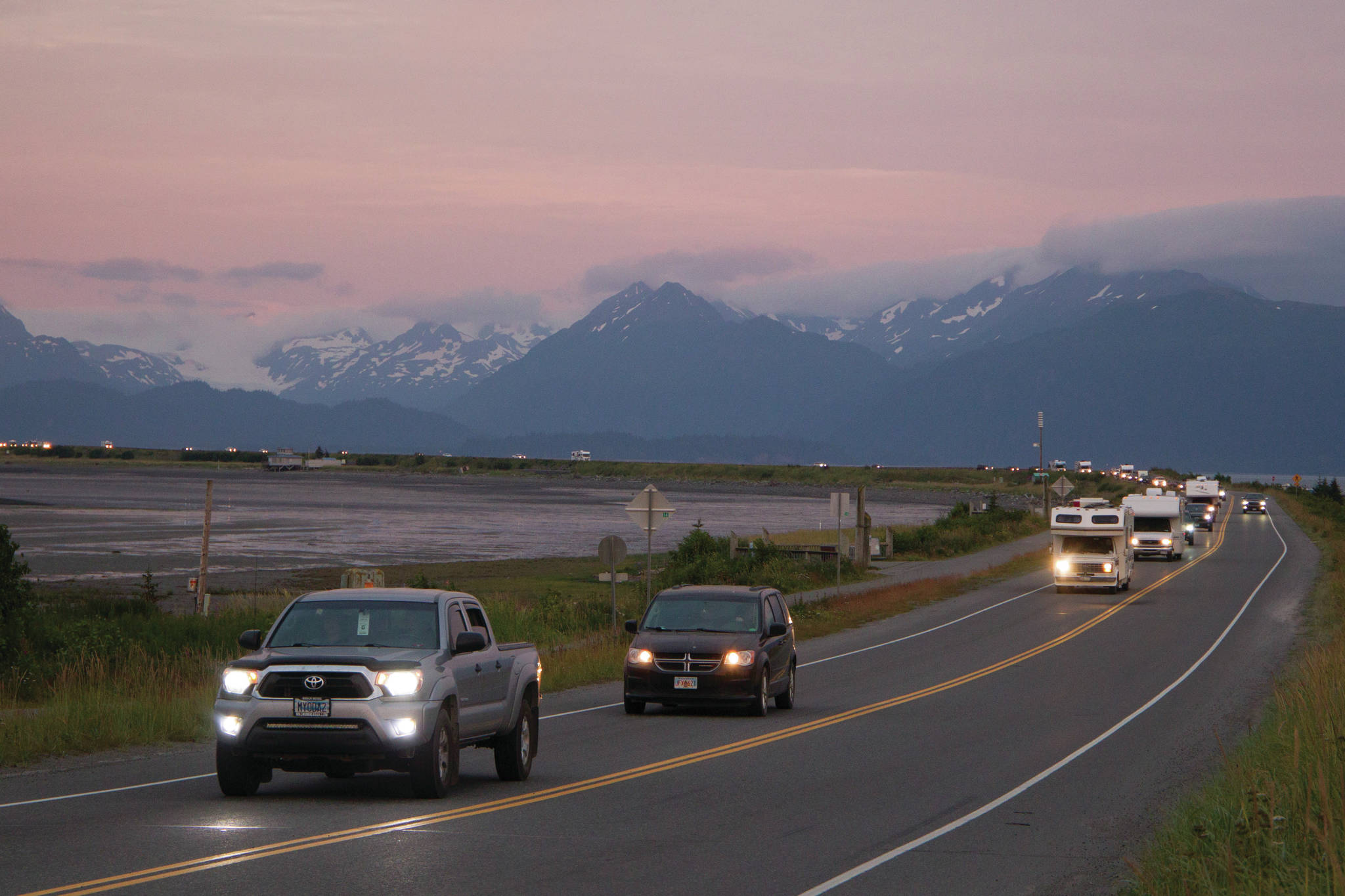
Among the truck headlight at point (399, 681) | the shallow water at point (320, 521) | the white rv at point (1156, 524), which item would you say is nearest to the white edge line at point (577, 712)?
the truck headlight at point (399, 681)

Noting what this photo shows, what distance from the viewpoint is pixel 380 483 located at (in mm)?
173125

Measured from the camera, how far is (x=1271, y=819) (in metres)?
8.26

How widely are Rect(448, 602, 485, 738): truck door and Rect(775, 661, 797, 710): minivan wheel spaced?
27.3 ft

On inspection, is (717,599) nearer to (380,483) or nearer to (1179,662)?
(1179,662)

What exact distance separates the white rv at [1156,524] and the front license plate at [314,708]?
56.8 meters

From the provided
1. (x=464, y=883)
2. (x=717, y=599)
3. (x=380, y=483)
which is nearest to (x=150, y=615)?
(x=717, y=599)

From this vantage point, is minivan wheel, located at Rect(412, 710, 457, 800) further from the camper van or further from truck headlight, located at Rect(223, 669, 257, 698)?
the camper van

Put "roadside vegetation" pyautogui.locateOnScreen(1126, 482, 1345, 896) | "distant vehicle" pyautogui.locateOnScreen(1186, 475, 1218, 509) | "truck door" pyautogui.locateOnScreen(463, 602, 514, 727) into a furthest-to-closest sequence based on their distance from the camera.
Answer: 1. "distant vehicle" pyautogui.locateOnScreen(1186, 475, 1218, 509)
2. "truck door" pyautogui.locateOnScreen(463, 602, 514, 727)
3. "roadside vegetation" pyautogui.locateOnScreen(1126, 482, 1345, 896)

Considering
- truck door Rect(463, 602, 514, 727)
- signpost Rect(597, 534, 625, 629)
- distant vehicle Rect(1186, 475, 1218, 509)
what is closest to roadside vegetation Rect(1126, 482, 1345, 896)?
truck door Rect(463, 602, 514, 727)

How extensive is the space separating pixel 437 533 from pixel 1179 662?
52.7 m

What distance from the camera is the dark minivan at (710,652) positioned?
18828 mm

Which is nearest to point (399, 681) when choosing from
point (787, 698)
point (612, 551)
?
point (787, 698)

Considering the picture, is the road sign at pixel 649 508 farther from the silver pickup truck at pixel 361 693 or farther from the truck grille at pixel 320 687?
the truck grille at pixel 320 687

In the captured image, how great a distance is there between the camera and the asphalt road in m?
9.14
